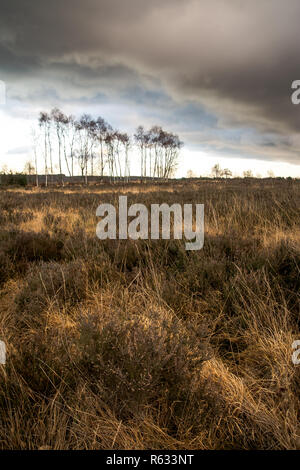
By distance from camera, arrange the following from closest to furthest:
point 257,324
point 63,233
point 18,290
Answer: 1. point 257,324
2. point 18,290
3. point 63,233

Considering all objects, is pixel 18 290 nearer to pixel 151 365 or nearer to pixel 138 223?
pixel 151 365

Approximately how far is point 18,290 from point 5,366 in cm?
135

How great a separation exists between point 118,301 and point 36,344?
91 centimetres

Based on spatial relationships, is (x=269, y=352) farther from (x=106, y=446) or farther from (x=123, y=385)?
(x=106, y=446)

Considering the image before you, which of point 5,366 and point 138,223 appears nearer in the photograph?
point 5,366

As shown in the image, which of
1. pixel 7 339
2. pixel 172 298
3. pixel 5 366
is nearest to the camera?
pixel 5 366

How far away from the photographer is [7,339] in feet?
6.47

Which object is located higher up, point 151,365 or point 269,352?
point 151,365

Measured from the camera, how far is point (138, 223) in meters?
5.88
